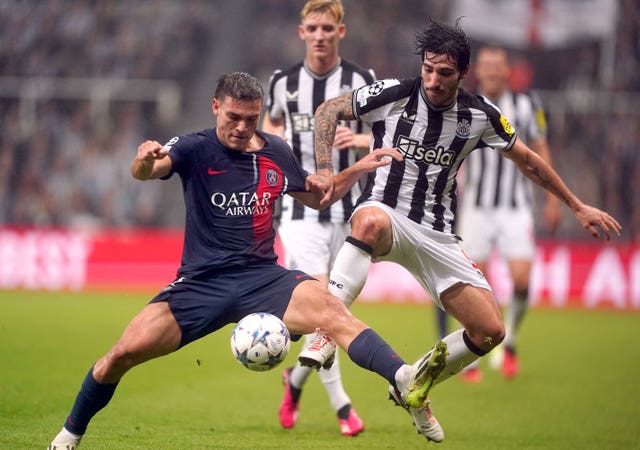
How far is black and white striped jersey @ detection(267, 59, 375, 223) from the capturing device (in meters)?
6.91

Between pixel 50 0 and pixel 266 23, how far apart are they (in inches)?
189

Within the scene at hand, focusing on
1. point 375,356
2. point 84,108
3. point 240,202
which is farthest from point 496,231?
point 84,108

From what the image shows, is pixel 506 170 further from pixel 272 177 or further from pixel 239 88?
pixel 239 88

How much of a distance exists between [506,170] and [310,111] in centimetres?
329

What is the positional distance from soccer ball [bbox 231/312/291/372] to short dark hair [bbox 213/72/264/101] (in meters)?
1.16

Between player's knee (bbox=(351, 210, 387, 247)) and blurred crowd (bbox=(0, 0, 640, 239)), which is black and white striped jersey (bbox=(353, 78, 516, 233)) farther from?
blurred crowd (bbox=(0, 0, 640, 239))

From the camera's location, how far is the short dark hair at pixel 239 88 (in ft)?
17.1

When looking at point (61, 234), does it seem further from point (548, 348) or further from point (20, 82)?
point (548, 348)

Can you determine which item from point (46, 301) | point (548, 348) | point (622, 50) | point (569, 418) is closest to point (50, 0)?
point (46, 301)

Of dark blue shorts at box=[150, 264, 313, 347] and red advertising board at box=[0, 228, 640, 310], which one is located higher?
dark blue shorts at box=[150, 264, 313, 347]

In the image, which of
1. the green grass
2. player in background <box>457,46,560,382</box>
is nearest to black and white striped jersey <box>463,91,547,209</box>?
player in background <box>457,46,560,382</box>

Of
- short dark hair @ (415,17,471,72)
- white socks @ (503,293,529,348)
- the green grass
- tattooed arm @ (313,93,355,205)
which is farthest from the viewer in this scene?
white socks @ (503,293,529,348)

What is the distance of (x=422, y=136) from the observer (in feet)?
18.9

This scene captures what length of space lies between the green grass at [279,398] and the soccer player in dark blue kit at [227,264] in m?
0.83
